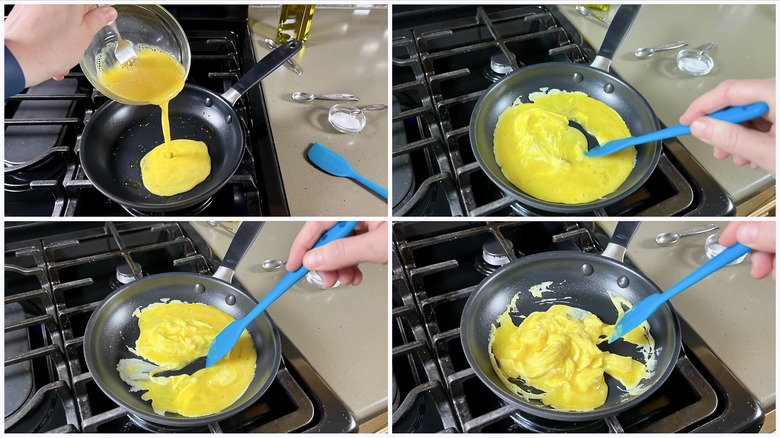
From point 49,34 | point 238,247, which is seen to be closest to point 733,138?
point 238,247

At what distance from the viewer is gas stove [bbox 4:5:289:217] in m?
1.28

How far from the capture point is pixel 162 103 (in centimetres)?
124

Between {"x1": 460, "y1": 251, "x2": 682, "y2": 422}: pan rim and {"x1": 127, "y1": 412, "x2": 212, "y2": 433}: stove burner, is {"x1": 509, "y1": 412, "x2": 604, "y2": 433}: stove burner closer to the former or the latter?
{"x1": 460, "y1": 251, "x2": 682, "y2": 422}: pan rim

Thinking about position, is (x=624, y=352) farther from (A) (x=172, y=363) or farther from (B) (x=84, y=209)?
(B) (x=84, y=209)

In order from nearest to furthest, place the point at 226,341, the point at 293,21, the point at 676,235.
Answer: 1. the point at 226,341
2. the point at 676,235
3. the point at 293,21

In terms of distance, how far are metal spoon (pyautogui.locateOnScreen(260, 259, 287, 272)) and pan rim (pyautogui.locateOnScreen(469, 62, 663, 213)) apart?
0.47 m

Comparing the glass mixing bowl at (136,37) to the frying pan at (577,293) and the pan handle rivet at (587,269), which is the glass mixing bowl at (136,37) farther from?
the pan handle rivet at (587,269)

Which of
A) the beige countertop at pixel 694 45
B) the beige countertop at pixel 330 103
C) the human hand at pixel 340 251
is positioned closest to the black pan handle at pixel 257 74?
the beige countertop at pixel 330 103

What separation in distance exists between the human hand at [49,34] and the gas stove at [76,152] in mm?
228

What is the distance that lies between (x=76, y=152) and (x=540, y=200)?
90cm

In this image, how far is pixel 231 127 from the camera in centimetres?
137

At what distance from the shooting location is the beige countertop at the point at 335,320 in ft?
3.85

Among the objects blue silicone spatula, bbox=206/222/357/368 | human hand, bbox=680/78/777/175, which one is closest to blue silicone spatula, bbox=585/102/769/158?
human hand, bbox=680/78/777/175

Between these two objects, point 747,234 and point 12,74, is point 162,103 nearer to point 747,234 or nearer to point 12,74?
point 12,74
